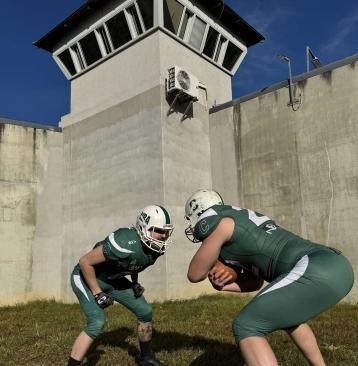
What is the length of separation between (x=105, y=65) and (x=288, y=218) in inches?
351

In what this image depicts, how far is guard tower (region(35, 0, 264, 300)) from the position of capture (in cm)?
1383

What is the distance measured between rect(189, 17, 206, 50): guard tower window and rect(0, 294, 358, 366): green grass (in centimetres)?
958

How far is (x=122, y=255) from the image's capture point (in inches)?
202

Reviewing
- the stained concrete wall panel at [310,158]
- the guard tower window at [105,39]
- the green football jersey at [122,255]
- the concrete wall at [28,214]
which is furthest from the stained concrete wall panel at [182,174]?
the green football jersey at [122,255]

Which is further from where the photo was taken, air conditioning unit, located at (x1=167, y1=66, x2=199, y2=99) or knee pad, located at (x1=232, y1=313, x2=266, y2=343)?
air conditioning unit, located at (x1=167, y1=66, x2=199, y2=99)

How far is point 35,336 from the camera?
8.26 meters

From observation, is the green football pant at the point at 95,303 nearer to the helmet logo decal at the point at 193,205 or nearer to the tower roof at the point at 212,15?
the helmet logo decal at the point at 193,205

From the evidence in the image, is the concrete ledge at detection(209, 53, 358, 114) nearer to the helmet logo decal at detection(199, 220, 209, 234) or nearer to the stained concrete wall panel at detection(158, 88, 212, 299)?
the stained concrete wall panel at detection(158, 88, 212, 299)

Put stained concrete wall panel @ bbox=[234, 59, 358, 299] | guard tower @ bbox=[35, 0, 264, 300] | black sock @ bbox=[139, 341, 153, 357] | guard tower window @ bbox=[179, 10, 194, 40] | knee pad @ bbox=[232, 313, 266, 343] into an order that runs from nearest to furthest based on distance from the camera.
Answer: knee pad @ bbox=[232, 313, 266, 343]
black sock @ bbox=[139, 341, 153, 357]
stained concrete wall panel @ bbox=[234, 59, 358, 299]
guard tower @ bbox=[35, 0, 264, 300]
guard tower window @ bbox=[179, 10, 194, 40]

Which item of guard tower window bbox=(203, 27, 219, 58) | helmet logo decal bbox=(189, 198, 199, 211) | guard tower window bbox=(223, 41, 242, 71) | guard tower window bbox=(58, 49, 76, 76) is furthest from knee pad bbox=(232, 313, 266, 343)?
guard tower window bbox=(58, 49, 76, 76)

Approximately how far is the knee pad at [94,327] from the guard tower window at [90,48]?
44.3 ft

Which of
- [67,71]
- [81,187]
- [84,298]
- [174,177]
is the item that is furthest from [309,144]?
[67,71]

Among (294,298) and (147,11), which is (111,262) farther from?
(147,11)

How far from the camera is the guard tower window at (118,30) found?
1585cm
